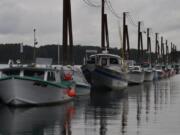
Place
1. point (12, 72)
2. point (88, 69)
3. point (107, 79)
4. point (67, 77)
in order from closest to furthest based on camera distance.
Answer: point (12, 72) < point (67, 77) < point (88, 69) < point (107, 79)

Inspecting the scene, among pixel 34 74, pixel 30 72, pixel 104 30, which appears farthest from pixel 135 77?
pixel 30 72

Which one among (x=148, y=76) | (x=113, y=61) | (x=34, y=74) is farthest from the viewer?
(x=148, y=76)

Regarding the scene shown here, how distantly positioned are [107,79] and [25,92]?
75.1ft

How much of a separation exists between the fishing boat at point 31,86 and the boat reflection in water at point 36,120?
2.41 feet

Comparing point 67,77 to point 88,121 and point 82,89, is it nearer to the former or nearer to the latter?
point 82,89

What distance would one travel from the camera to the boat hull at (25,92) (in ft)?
89.9

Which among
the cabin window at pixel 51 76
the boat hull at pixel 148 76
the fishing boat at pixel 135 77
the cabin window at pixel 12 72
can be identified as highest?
the cabin window at pixel 12 72

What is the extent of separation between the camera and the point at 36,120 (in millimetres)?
22125

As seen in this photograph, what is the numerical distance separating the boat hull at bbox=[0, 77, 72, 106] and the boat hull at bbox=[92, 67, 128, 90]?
1983cm

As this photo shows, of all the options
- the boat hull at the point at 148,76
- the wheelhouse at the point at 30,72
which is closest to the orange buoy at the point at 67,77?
the wheelhouse at the point at 30,72

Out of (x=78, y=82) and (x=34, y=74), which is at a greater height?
(x=34, y=74)

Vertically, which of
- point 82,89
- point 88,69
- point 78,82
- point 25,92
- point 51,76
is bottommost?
point 82,89

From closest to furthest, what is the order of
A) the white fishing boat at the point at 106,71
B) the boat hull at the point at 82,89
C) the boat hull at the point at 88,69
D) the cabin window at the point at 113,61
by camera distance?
the boat hull at the point at 82,89
the boat hull at the point at 88,69
the white fishing boat at the point at 106,71
the cabin window at the point at 113,61

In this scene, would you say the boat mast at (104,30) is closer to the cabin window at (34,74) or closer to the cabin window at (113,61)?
the cabin window at (113,61)
